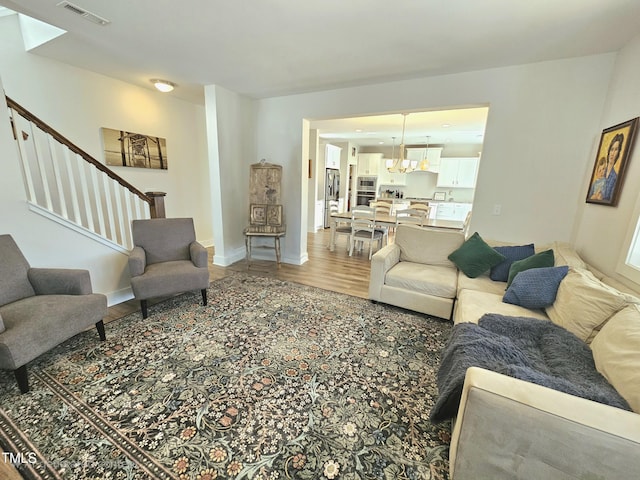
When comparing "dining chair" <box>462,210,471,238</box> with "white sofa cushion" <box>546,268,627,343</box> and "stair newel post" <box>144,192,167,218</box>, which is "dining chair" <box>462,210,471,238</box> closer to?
"white sofa cushion" <box>546,268,627,343</box>

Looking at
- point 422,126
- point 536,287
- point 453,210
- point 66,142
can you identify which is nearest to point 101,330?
point 66,142

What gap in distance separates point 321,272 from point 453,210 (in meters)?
5.29

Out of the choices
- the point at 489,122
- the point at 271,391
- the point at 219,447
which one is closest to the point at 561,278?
the point at 489,122

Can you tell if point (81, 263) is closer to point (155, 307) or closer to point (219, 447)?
point (155, 307)

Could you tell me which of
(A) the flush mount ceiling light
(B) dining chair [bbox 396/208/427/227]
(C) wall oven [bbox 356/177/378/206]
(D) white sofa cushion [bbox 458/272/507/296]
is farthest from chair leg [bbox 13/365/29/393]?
(C) wall oven [bbox 356/177/378/206]

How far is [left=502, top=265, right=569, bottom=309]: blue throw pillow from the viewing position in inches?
74.9

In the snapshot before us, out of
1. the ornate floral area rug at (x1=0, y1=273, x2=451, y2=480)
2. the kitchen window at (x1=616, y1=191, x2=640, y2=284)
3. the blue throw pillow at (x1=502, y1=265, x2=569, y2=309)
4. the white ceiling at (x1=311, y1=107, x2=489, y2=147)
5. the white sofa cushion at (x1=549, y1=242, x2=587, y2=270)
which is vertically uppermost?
the white ceiling at (x1=311, y1=107, x2=489, y2=147)

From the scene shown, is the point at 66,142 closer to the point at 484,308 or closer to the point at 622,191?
the point at 484,308

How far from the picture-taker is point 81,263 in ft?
8.27

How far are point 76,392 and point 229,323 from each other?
42.4 inches

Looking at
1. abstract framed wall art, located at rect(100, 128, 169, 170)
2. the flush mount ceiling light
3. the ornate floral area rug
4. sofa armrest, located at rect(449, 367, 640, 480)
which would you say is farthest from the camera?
abstract framed wall art, located at rect(100, 128, 169, 170)

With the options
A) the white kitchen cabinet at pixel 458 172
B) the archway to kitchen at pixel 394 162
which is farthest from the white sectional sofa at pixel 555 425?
the white kitchen cabinet at pixel 458 172

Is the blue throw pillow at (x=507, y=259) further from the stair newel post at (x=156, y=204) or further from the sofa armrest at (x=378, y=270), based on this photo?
the stair newel post at (x=156, y=204)

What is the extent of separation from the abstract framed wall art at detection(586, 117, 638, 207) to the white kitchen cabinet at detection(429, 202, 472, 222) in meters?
5.05
